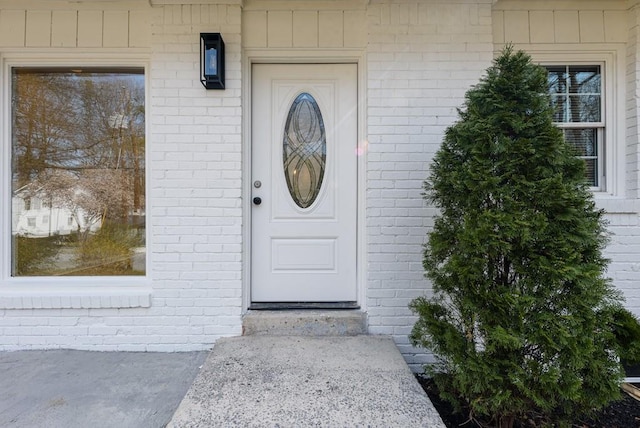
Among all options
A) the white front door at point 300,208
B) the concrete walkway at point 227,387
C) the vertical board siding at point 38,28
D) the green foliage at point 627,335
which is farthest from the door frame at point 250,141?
the green foliage at point 627,335

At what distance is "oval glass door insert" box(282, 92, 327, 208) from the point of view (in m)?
2.81

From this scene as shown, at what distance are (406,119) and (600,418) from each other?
7.54 feet

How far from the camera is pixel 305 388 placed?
187cm

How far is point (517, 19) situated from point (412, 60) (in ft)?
3.10

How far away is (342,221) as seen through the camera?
279cm

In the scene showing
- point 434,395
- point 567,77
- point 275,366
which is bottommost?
point 434,395

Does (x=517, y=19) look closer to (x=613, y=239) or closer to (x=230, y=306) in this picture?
(x=613, y=239)

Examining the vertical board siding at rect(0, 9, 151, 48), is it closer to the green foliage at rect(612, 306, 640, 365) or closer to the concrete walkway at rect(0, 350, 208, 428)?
the concrete walkway at rect(0, 350, 208, 428)

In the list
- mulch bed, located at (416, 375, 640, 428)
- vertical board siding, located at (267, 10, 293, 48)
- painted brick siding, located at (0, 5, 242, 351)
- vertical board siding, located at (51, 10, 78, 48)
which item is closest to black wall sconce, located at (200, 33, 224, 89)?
painted brick siding, located at (0, 5, 242, 351)

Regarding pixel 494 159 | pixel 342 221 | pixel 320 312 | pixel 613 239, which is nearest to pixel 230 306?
pixel 320 312

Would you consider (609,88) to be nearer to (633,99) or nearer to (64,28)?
(633,99)

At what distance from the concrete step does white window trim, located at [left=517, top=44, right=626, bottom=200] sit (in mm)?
2162

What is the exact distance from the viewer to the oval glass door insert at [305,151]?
2.81 meters

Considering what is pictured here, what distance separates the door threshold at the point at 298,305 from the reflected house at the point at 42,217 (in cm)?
142
